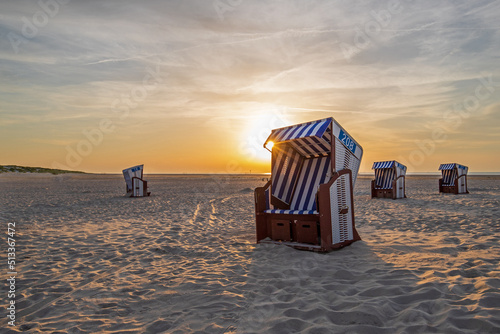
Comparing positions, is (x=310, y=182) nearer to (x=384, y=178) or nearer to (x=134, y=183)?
(x=384, y=178)

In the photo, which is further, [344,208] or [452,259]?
[344,208]

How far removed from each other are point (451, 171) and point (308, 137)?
1786 centimetres

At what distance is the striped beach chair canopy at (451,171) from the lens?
62.8ft

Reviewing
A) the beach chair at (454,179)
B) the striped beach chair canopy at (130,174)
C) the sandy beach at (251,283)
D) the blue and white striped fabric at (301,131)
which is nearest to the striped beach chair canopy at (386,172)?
the beach chair at (454,179)

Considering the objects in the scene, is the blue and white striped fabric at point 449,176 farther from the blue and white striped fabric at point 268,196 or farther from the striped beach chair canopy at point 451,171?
the blue and white striped fabric at point 268,196

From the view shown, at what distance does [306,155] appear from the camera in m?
7.59

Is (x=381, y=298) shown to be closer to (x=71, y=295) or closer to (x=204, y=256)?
(x=204, y=256)

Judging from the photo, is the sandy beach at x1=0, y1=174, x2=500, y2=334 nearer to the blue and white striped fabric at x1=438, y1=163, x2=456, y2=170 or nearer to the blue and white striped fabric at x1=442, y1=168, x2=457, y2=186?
the blue and white striped fabric at x1=438, y1=163, x2=456, y2=170

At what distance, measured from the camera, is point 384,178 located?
17469 mm

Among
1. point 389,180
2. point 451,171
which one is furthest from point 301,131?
point 451,171

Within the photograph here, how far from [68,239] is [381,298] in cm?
685

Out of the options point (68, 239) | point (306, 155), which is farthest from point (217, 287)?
point (68, 239)

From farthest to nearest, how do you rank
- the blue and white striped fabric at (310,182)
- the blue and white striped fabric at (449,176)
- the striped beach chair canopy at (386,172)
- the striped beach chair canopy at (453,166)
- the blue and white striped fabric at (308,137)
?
the blue and white striped fabric at (449,176), the striped beach chair canopy at (453,166), the striped beach chair canopy at (386,172), the blue and white striped fabric at (310,182), the blue and white striped fabric at (308,137)

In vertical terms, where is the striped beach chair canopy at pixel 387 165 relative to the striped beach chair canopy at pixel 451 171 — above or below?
above
